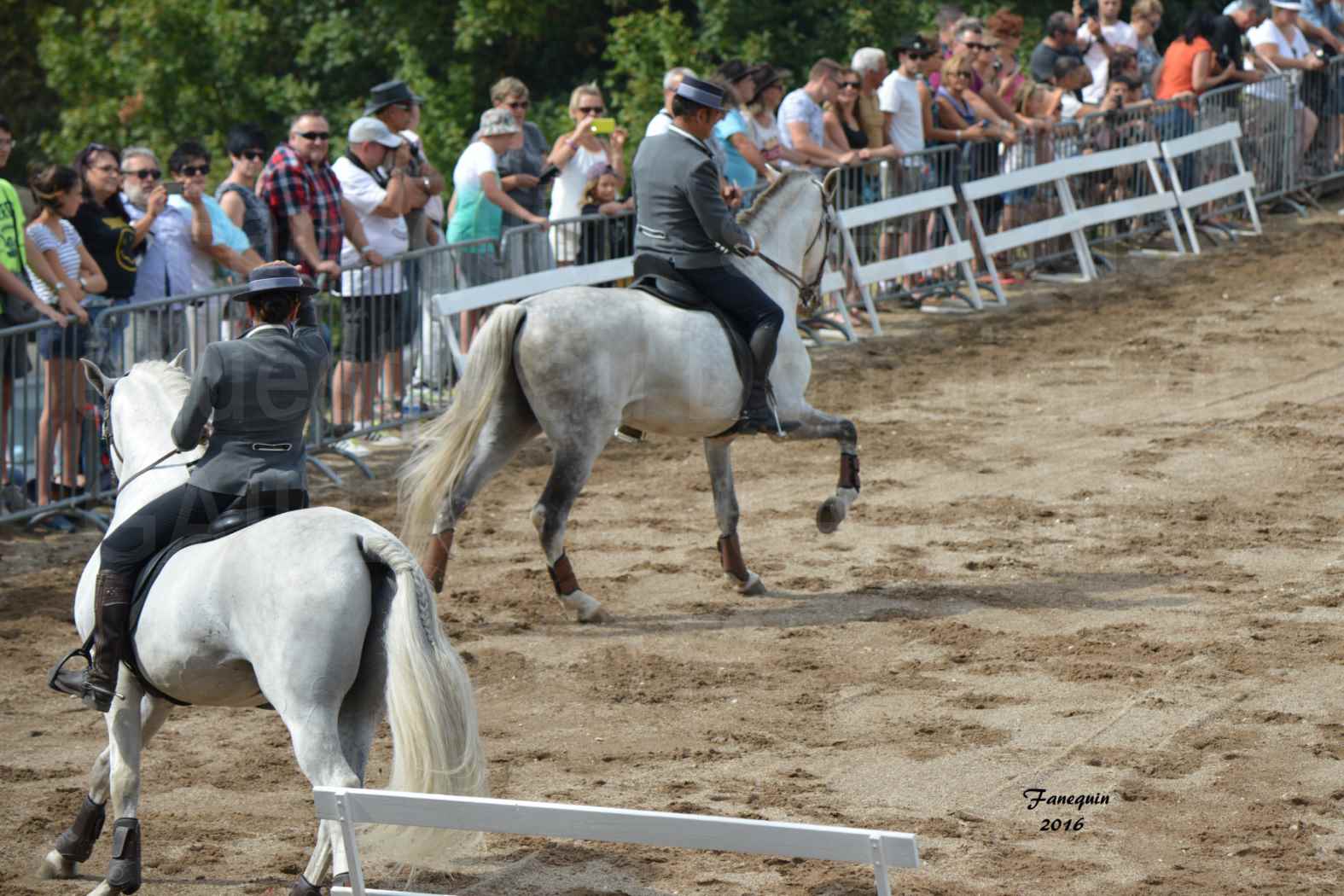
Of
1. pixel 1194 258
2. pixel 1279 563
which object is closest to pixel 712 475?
pixel 1279 563

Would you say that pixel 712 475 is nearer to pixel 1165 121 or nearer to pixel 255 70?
pixel 1165 121

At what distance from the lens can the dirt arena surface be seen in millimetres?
7270

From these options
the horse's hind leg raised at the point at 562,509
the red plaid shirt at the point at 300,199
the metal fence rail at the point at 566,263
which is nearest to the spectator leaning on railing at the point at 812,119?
the metal fence rail at the point at 566,263

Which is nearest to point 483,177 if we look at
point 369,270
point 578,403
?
point 369,270

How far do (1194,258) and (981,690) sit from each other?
41.3 ft

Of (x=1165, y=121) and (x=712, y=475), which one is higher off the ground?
(x=1165, y=121)

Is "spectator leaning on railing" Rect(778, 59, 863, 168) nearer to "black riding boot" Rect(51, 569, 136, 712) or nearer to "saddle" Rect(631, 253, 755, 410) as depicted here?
"saddle" Rect(631, 253, 755, 410)

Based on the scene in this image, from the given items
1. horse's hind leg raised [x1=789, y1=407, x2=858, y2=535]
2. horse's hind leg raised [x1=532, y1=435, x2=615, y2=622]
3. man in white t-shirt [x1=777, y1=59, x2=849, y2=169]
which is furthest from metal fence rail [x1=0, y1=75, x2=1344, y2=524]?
horse's hind leg raised [x1=789, y1=407, x2=858, y2=535]

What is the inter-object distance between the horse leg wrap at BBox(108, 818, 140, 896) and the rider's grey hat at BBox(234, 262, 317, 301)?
1998 mm

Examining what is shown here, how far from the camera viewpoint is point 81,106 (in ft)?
107

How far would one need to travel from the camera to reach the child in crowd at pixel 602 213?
1552 centimetres

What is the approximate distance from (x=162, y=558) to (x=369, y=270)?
7.06 m

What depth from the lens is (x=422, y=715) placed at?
20.7ft

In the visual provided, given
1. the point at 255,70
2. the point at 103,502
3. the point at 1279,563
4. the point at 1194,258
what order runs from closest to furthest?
the point at 1279,563
the point at 103,502
the point at 1194,258
the point at 255,70
